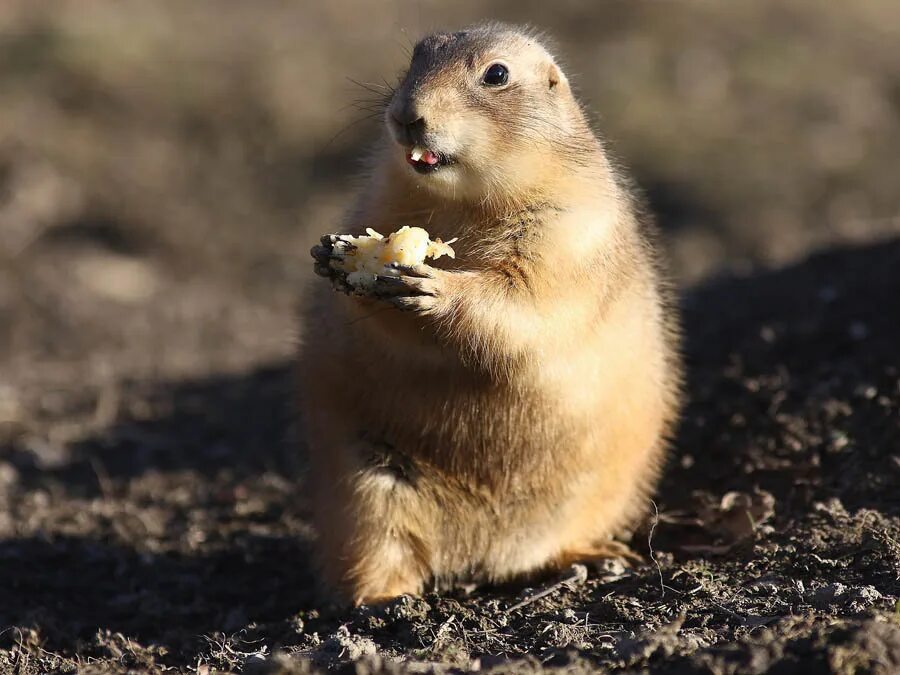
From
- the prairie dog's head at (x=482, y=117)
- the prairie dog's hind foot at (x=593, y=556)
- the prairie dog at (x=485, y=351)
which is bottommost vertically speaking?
the prairie dog's hind foot at (x=593, y=556)

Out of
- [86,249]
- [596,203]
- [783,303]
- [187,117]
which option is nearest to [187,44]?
[187,117]

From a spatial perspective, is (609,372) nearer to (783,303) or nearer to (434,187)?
(434,187)

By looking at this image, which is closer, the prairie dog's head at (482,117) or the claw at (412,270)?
the claw at (412,270)

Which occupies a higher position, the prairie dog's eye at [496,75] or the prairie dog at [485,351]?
the prairie dog's eye at [496,75]

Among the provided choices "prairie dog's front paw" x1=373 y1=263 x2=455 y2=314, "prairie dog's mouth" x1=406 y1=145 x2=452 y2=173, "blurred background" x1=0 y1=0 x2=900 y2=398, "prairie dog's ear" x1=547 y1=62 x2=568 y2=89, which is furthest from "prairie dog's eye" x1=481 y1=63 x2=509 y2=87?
"blurred background" x1=0 y1=0 x2=900 y2=398

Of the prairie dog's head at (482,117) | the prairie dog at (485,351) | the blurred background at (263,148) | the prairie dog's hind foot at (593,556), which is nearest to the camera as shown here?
the prairie dog's head at (482,117)

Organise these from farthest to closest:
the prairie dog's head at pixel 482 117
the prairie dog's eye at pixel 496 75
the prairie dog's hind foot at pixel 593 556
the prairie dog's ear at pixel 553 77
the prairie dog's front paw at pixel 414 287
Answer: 1. the prairie dog's hind foot at pixel 593 556
2. the prairie dog's ear at pixel 553 77
3. the prairie dog's eye at pixel 496 75
4. the prairie dog's head at pixel 482 117
5. the prairie dog's front paw at pixel 414 287

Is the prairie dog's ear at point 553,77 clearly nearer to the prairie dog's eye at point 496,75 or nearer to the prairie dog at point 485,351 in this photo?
the prairie dog at point 485,351

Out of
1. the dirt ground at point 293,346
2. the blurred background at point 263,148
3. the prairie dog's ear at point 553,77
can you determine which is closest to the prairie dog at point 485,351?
the prairie dog's ear at point 553,77
